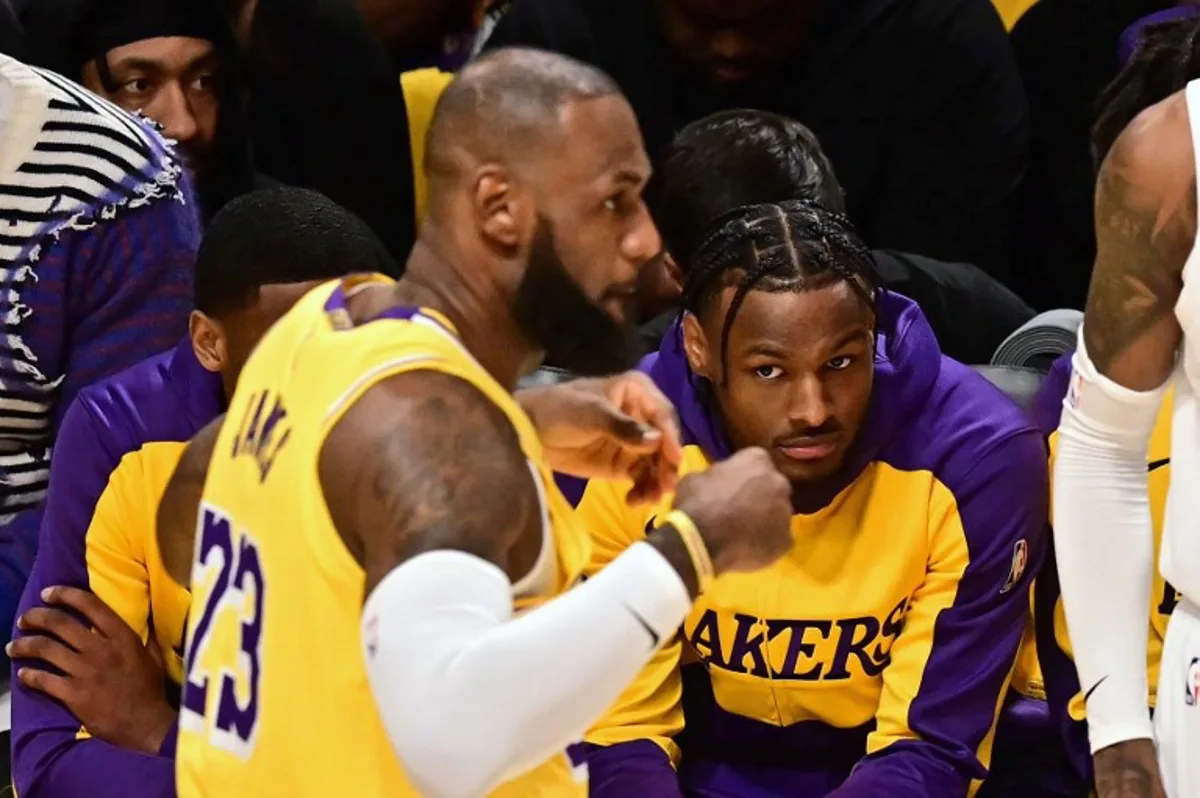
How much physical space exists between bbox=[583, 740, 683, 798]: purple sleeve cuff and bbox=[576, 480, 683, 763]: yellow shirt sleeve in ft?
0.06

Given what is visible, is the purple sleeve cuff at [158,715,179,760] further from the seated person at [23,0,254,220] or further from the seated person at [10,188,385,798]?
the seated person at [23,0,254,220]

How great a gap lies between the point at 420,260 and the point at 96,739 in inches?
39.6

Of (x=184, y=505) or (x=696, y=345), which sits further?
(x=696, y=345)

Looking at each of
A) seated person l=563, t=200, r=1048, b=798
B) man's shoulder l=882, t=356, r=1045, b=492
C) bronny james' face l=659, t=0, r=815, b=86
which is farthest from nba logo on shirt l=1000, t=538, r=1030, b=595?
bronny james' face l=659, t=0, r=815, b=86

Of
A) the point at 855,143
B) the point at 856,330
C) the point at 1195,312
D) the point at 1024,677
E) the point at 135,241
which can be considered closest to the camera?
the point at 1195,312

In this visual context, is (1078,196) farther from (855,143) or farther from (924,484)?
(924,484)

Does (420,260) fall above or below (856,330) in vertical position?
above

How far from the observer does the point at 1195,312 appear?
5.80 feet

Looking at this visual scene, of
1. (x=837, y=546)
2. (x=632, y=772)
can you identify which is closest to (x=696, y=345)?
(x=837, y=546)

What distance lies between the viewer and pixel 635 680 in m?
2.54

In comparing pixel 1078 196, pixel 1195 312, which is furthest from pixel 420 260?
pixel 1078 196

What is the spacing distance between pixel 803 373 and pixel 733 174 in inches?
20.6

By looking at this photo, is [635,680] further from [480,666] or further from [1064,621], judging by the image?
[480,666]

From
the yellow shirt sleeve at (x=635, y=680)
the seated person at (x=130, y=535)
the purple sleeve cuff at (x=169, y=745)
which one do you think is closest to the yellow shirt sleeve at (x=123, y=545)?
the seated person at (x=130, y=535)
